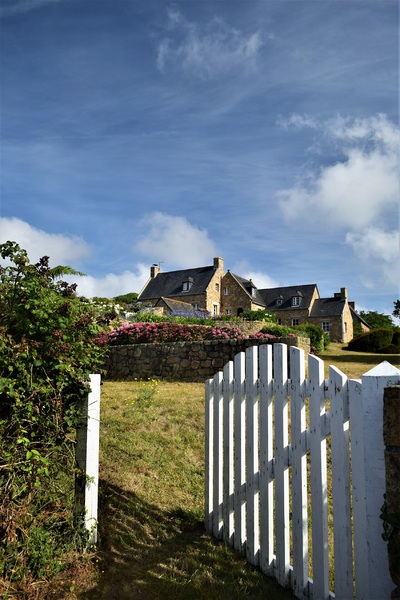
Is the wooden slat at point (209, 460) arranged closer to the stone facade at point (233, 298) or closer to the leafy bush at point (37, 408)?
the leafy bush at point (37, 408)

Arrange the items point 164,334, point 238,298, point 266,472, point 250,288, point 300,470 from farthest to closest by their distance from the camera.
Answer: point 250,288 < point 238,298 < point 164,334 < point 266,472 < point 300,470

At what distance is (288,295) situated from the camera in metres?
49.0

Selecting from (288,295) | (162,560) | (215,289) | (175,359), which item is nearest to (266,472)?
(162,560)

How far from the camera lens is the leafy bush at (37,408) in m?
3.46

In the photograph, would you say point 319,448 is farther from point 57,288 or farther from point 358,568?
point 57,288

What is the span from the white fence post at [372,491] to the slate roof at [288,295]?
45.4m

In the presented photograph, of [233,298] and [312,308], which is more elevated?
[233,298]

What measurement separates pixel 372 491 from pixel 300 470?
2.28 feet

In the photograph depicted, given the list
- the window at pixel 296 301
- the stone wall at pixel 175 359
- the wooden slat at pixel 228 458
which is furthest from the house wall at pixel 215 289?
the wooden slat at pixel 228 458

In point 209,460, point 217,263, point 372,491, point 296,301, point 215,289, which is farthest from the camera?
point 296,301

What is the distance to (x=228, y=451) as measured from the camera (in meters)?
4.40

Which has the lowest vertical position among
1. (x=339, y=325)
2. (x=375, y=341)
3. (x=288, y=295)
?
(x=375, y=341)

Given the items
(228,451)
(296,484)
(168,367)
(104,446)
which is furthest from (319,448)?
(168,367)

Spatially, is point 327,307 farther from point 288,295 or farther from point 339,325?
point 288,295
